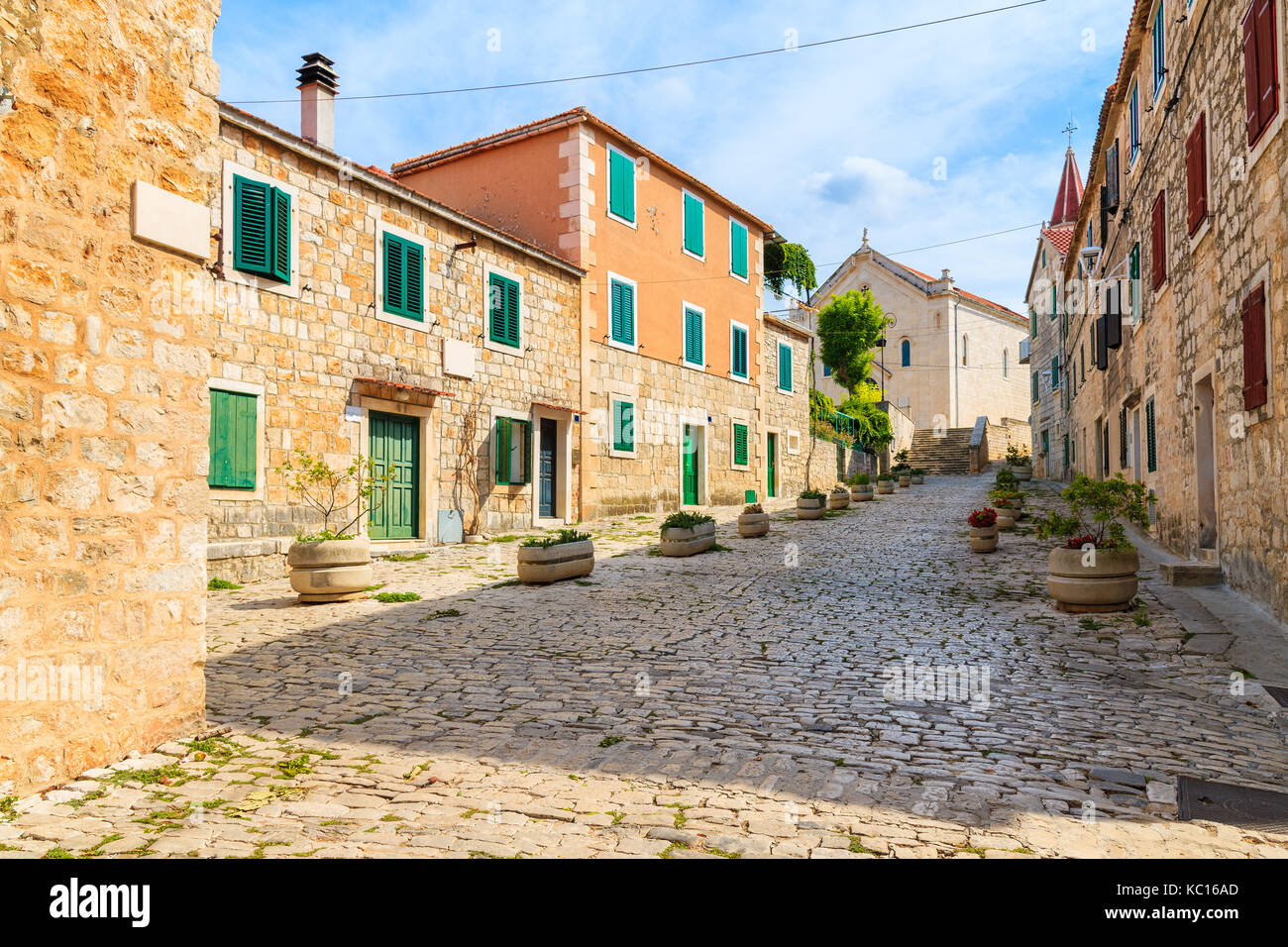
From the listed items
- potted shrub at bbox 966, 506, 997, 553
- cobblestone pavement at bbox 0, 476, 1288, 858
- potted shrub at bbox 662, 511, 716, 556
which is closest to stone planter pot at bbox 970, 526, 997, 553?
potted shrub at bbox 966, 506, 997, 553

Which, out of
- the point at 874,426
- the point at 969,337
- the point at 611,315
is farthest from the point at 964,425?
the point at 611,315

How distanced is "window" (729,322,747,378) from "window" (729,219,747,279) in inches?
65.7

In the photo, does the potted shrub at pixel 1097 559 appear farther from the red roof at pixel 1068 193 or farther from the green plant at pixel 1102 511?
the red roof at pixel 1068 193

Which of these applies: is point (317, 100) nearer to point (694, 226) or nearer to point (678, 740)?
point (694, 226)

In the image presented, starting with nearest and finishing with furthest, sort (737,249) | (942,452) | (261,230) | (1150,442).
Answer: (261,230)
(1150,442)
(737,249)
(942,452)

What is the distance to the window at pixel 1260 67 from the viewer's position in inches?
267

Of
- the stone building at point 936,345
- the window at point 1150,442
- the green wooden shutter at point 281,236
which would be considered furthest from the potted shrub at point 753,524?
the stone building at point 936,345

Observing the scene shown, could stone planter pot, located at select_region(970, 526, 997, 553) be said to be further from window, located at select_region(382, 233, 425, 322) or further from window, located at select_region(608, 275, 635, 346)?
window, located at select_region(382, 233, 425, 322)

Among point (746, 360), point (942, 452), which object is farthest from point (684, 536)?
point (942, 452)

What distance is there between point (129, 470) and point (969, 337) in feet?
152

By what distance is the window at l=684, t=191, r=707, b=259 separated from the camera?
22.1 m

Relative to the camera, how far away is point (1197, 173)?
952cm

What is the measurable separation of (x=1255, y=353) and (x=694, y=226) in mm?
16545
